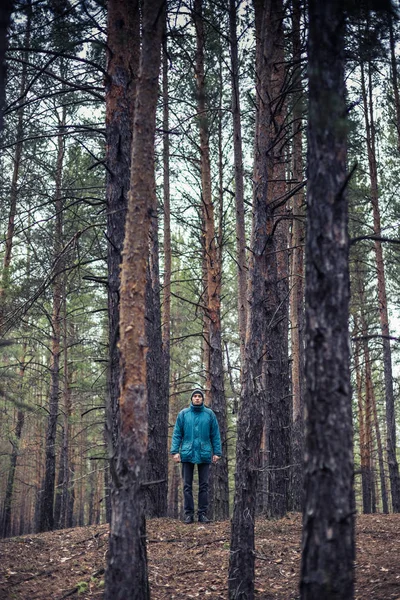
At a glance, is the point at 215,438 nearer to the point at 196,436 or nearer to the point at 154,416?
the point at 196,436

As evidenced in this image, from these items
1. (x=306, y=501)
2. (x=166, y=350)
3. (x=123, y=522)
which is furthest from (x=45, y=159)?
(x=306, y=501)

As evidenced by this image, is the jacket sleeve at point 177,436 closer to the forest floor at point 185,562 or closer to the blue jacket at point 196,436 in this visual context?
the blue jacket at point 196,436

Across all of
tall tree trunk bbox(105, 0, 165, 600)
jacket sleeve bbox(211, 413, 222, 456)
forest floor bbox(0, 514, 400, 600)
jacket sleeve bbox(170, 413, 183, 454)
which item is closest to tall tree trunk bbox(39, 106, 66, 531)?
forest floor bbox(0, 514, 400, 600)

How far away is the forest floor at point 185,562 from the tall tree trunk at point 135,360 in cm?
135

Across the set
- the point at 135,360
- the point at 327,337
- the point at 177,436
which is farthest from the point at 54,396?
the point at 327,337

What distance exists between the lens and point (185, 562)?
6840 mm

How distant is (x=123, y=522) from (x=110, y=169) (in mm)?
3860

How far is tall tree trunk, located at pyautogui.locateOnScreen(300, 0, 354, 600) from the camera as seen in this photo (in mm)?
3340

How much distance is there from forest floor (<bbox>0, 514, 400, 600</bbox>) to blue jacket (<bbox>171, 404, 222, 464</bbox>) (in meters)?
1.04

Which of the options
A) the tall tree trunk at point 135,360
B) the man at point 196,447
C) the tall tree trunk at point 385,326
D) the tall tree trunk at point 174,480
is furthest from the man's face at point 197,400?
the tall tree trunk at point 174,480

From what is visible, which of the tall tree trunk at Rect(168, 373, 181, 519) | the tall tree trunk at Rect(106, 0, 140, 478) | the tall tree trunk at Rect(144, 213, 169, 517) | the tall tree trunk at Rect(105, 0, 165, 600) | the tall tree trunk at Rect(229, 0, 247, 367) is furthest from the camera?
the tall tree trunk at Rect(168, 373, 181, 519)

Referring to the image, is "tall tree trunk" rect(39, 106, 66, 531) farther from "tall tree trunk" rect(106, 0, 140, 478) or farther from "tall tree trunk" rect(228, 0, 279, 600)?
"tall tree trunk" rect(228, 0, 279, 600)

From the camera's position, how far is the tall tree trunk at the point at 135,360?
14.5ft

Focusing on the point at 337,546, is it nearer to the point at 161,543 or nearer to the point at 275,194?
the point at 161,543
